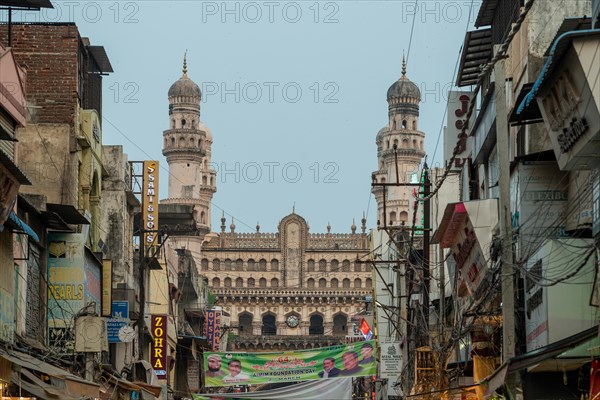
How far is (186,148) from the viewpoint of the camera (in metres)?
144

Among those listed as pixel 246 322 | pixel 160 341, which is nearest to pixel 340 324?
pixel 246 322

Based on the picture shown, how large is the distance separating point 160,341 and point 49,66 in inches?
608

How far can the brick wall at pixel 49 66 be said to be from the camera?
30859 mm

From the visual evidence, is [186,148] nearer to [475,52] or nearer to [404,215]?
[404,215]

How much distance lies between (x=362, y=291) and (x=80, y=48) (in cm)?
11913

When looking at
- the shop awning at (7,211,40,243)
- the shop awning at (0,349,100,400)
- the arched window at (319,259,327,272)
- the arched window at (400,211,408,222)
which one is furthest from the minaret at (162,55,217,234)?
the shop awning at (0,349,100,400)

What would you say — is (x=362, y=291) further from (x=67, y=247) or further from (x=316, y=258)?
(x=67, y=247)

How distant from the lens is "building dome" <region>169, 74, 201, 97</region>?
488 feet

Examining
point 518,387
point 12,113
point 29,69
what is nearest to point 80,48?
point 29,69

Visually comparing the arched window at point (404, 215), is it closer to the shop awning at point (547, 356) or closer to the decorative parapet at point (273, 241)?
the decorative parapet at point (273, 241)

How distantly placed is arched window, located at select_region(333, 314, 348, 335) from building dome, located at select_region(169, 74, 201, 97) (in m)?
27.6

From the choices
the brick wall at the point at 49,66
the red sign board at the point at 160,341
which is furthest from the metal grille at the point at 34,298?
the red sign board at the point at 160,341

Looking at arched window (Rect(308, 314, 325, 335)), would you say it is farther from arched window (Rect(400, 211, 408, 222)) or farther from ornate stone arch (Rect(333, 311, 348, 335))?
arched window (Rect(400, 211, 408, 222))

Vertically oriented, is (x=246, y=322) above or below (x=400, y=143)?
below
